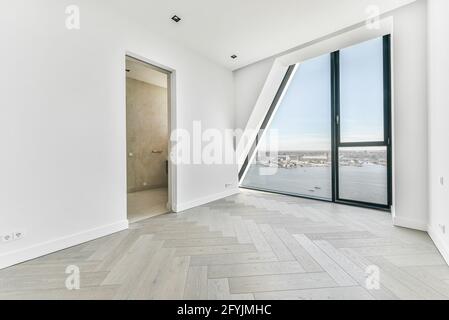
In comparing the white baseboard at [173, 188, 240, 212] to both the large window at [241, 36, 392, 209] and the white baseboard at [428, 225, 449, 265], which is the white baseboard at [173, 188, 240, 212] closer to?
the large window at [241, 36, 392, 209]

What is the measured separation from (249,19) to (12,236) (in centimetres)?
369

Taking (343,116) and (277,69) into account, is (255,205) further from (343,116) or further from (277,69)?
(277,69)

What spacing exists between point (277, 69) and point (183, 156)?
8.74 ft

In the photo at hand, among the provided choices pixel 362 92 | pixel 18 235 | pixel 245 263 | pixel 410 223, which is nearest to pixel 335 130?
→ pixel 362 92

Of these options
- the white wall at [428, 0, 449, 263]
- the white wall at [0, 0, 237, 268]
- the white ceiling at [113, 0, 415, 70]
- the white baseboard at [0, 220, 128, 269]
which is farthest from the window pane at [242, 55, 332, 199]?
the white baseboard at [0, 220, 128, 269]

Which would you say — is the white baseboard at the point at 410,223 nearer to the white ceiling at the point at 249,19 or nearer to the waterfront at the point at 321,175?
the waterfront at the point at 321,175

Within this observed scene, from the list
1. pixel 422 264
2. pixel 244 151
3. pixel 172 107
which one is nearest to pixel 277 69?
pixel 244 151

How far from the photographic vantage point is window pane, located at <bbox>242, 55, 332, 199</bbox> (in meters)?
3.79

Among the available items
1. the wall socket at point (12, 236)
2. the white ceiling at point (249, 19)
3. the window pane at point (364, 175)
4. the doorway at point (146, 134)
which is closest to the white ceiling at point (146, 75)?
the doorway at point (146, 134)

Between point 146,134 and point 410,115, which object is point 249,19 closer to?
point 410,115

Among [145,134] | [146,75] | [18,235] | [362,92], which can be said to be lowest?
[18,235]

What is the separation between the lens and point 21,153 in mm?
1783

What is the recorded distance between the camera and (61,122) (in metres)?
2.03

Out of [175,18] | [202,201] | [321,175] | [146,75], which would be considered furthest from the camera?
[146,75]
